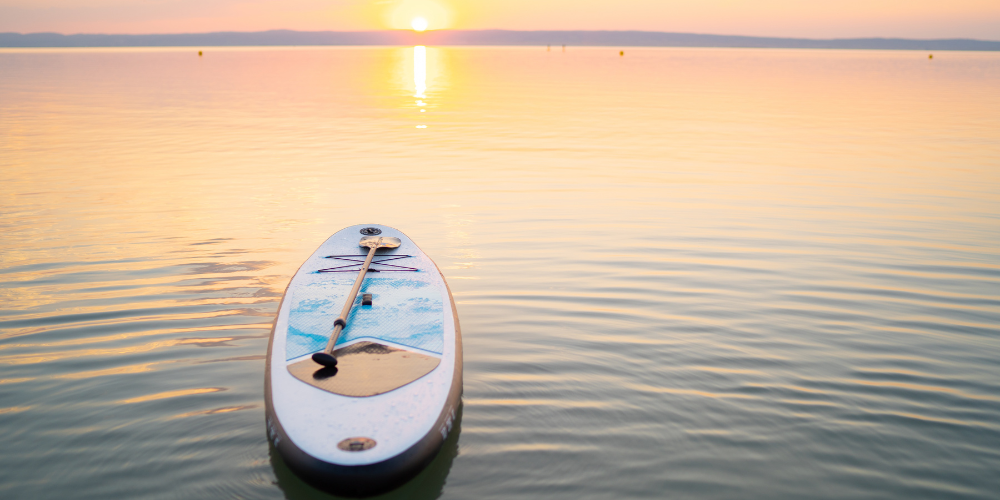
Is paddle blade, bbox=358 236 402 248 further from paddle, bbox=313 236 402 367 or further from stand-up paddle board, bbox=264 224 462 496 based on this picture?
stand-up paddle board, bbox=264 224 462 496

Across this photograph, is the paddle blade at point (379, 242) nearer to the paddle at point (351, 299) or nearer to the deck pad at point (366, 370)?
the paddle at point (351, 299)

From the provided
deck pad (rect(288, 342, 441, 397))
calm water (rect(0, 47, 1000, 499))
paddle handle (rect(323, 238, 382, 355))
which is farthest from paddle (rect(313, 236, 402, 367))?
calm water (rect(0, 47, 1000, 499))

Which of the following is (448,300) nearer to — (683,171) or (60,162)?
(683,171)

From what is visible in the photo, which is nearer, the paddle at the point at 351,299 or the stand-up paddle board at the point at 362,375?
the stand-up paddle board at the point at 362,375

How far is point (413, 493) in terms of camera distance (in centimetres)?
445

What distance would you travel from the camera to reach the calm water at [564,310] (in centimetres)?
477

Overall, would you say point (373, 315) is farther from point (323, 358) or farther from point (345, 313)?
point (323, 358)

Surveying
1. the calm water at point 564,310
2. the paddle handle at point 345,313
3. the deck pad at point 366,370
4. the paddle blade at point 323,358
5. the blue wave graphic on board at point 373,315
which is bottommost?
the calm water at point 564,310

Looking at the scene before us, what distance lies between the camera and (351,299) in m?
6.05

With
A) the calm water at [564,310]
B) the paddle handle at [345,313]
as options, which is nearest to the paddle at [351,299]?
the paddle handle at [345,313]

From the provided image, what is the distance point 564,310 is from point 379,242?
2.29 meters

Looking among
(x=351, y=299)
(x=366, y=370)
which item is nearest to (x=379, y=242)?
(x=351, y=299)

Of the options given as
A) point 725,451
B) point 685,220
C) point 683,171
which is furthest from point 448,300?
point 683,171

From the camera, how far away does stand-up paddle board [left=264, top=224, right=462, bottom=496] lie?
13.8 ft
